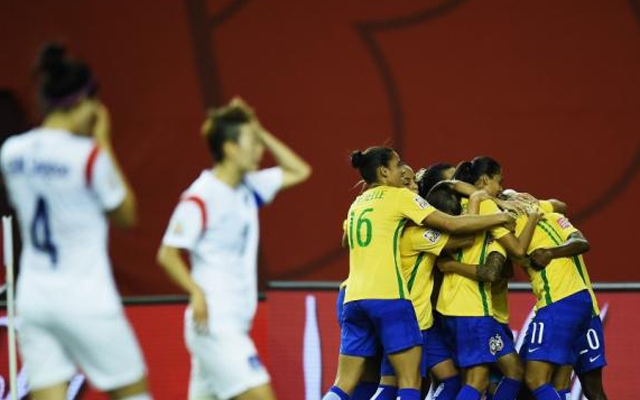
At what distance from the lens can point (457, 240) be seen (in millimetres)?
8875

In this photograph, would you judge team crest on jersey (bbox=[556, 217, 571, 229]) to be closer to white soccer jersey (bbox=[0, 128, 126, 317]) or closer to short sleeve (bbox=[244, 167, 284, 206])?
short sleeve (bbox=[244, 167, 284, 206])

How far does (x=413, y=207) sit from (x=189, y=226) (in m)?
2.50

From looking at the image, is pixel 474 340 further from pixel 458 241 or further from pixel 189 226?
pixel 189 226

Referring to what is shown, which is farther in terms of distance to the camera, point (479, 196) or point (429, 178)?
point (429, 178)

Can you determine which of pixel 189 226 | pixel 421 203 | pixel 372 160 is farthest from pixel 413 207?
pixel 189 226

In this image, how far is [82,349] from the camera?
5961mm

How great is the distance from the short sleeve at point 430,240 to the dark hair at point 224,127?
2.50 m

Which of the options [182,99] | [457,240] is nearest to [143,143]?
[182,99]

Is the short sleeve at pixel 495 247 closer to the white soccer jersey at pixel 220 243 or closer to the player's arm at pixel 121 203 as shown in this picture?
the white soccer jersey at pixel 220 243

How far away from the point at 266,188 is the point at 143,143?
631cm

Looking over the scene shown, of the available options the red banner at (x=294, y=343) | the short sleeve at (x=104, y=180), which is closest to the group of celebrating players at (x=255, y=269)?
the short sleeve at (x=104, y=180)

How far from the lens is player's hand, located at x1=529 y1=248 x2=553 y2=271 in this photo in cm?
900

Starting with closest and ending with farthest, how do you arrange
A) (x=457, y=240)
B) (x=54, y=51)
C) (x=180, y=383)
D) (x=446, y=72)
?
(x=54, y=51) → (x=457, y=240) → (x=180, y=383) → (x=446, y=72)

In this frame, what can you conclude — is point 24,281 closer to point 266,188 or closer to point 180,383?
point 266,188
